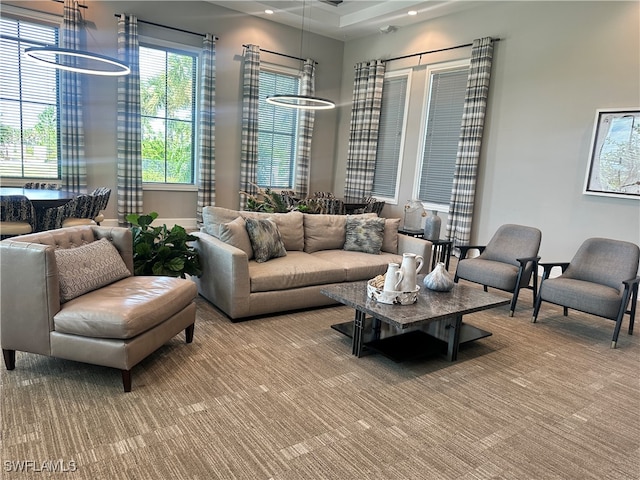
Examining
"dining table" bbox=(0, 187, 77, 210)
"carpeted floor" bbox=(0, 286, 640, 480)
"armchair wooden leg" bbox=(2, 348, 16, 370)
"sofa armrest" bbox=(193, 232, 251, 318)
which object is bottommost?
"carpeted floor" bbox=(0, 286, 640, 480)

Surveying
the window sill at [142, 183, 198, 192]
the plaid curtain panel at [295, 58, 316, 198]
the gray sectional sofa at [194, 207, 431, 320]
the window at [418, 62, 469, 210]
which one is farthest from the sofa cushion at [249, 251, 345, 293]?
the plaid curtain panel at [295, 58, 316, 198]

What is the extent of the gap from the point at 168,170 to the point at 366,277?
444 centimetres

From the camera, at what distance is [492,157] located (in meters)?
6.16

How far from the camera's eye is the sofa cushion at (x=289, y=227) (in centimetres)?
433

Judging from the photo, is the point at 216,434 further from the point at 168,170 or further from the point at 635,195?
the point at 168,170

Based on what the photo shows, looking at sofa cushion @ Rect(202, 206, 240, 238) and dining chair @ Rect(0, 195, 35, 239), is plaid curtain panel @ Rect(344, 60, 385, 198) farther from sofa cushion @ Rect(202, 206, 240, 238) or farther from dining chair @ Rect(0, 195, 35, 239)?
dining chair @ Rect(0, 195, 35, 239)

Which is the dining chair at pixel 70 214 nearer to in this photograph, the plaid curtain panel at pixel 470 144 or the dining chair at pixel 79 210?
the dining chair at pixel 79 210

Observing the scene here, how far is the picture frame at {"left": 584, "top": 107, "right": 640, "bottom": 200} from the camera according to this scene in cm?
480

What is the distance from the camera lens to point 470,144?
20.5 feet

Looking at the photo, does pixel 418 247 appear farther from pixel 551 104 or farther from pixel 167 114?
pixel 167 114

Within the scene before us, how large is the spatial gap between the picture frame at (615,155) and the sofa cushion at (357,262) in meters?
2.66

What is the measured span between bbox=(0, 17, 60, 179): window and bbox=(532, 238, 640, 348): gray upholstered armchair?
21.2ft

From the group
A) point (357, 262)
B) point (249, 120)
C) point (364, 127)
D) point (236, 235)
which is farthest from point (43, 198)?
point (364, 127)

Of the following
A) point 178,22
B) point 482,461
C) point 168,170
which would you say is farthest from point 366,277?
point 178,22
